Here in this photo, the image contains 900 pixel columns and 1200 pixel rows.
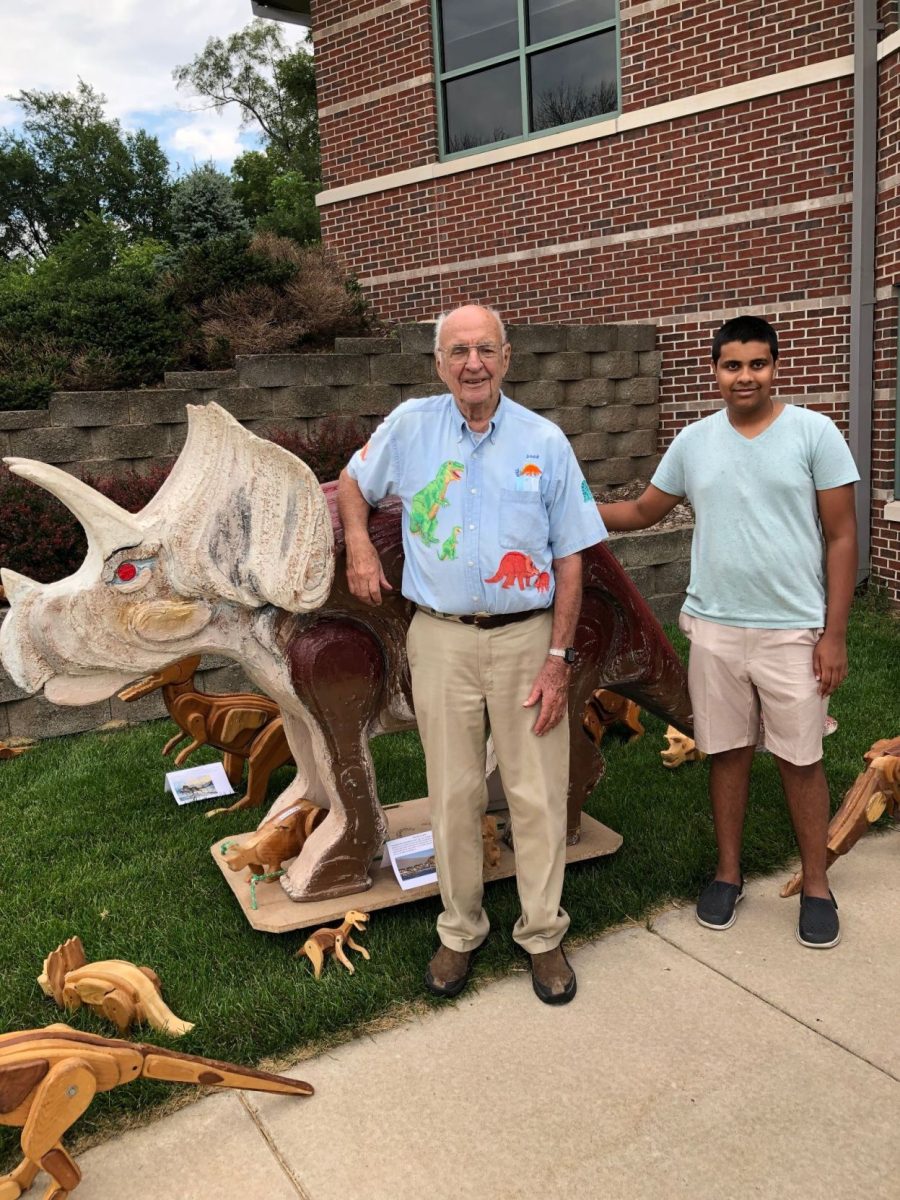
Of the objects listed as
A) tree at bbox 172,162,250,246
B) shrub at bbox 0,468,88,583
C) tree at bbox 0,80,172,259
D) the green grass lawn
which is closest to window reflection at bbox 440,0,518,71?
tree at bbox 172,162,250,246

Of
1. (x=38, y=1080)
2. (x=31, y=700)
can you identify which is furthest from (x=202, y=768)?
(x=38, y=1080)

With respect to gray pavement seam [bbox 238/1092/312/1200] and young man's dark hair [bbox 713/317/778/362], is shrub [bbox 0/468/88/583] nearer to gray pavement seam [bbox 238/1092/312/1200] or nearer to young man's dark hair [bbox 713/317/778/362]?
gray pavement seam [bbox 238/1092/312/1200]

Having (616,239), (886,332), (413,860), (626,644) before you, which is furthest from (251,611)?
(616,239)

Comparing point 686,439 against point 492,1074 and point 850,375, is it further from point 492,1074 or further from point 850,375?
point 850,375

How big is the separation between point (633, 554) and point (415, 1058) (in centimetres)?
485

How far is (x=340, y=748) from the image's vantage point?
10.4ft

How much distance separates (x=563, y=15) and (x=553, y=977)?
9145 mm

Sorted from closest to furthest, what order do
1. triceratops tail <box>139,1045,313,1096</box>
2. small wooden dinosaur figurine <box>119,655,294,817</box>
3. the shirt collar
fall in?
1. triceratops tail <box>139,1045,313,1096</box>
2. the shirt collar
3. small wooden dinosaur figurine <box>119,655,294,817</box>

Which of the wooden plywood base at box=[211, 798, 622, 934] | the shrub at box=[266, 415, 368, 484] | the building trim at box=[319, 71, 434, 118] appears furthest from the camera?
the building trim at box=[319, 71, 434, 118]

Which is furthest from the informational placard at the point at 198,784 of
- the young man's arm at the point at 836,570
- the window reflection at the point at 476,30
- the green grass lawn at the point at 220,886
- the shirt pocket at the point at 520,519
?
the window reflection at the point at 476,30

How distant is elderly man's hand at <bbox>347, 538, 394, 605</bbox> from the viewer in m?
2.82

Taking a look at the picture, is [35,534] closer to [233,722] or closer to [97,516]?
[233,722]

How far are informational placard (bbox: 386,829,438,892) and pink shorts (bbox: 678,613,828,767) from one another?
104cm

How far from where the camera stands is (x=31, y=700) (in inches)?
208
